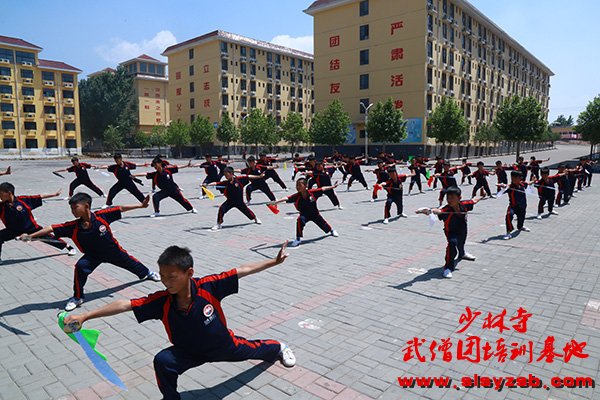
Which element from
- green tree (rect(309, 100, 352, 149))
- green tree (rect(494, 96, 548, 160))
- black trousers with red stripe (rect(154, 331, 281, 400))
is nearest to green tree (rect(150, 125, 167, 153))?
green tree (rect(309, 100, 352, 149))

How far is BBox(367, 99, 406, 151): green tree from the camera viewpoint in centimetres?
4116

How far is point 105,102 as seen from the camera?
65.4 meters

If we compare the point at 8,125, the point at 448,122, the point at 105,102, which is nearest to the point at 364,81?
the point at 448,122

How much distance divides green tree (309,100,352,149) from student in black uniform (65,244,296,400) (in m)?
42.8

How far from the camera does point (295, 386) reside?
3668 millimetres

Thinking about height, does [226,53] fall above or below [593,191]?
above

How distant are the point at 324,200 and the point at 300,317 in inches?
421

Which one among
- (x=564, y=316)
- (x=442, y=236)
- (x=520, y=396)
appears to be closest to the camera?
(x=520, y=396)

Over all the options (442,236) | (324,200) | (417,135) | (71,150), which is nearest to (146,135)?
(71,150)

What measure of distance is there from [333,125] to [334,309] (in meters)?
41.0

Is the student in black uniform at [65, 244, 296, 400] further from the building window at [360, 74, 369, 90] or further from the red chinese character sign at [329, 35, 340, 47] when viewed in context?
the red chinese character sign at [329, 35, 340, 47]

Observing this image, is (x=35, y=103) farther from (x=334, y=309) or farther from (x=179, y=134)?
(x=334, y=309)

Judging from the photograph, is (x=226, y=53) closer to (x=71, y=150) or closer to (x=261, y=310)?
(x=71, y=150)

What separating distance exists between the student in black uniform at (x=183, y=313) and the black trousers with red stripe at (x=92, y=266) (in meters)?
2.91
